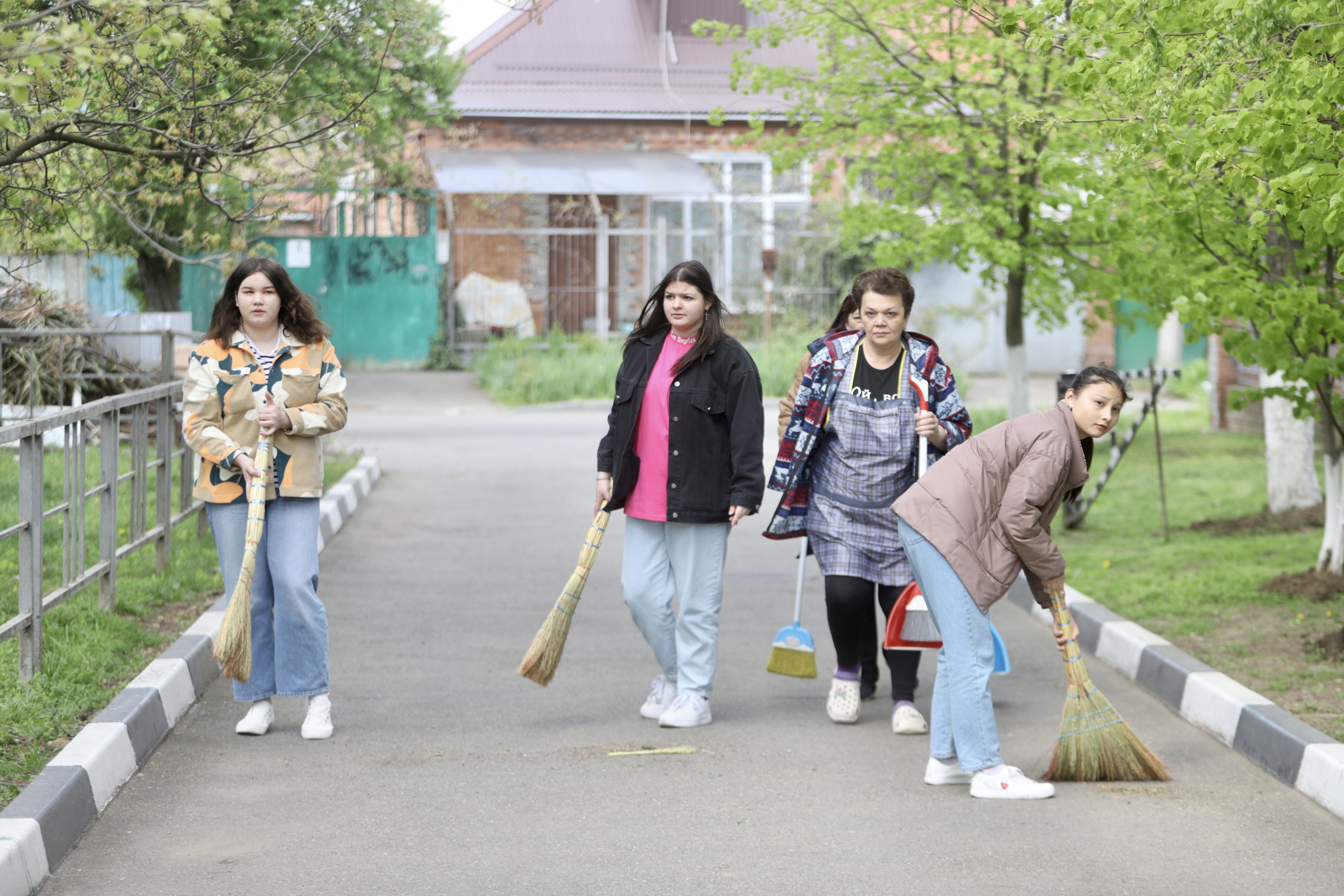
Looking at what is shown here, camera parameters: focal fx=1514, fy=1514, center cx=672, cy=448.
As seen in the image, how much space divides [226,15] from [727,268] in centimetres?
2304

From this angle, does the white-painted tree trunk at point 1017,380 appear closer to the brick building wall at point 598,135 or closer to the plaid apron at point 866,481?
the plaid apron at point 866,481

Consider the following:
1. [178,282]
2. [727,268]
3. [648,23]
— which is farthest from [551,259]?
[178,282]

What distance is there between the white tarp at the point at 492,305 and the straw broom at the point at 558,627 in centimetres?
1940

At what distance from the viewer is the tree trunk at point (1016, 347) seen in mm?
12164

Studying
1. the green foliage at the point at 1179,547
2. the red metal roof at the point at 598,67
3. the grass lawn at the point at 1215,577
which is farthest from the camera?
the red metal roof at the point at 598,67

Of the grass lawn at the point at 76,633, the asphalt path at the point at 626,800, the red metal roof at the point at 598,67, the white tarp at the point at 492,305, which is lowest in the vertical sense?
the asphalt path at the point at 626,800

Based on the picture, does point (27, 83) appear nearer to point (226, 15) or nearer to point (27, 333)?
point (226, 15)

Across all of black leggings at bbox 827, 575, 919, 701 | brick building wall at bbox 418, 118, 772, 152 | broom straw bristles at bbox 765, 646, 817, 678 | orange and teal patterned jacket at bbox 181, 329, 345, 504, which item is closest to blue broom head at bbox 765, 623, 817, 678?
broom straw bristles at bbox 765, 646, 817, 678

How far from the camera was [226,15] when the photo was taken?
3.67 m

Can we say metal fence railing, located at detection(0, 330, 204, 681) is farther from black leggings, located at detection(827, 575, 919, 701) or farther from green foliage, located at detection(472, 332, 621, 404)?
green foliage, located at detection(472, 332, 621, 404)

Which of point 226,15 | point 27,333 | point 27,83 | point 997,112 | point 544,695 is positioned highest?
point 997,112

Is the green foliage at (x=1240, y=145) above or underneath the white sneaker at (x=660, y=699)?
above

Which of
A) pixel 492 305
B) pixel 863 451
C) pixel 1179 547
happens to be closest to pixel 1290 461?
pixel 1179 547

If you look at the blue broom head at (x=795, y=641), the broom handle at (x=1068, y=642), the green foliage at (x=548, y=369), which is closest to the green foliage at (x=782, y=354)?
the green foliage at (x=548, y=369)
